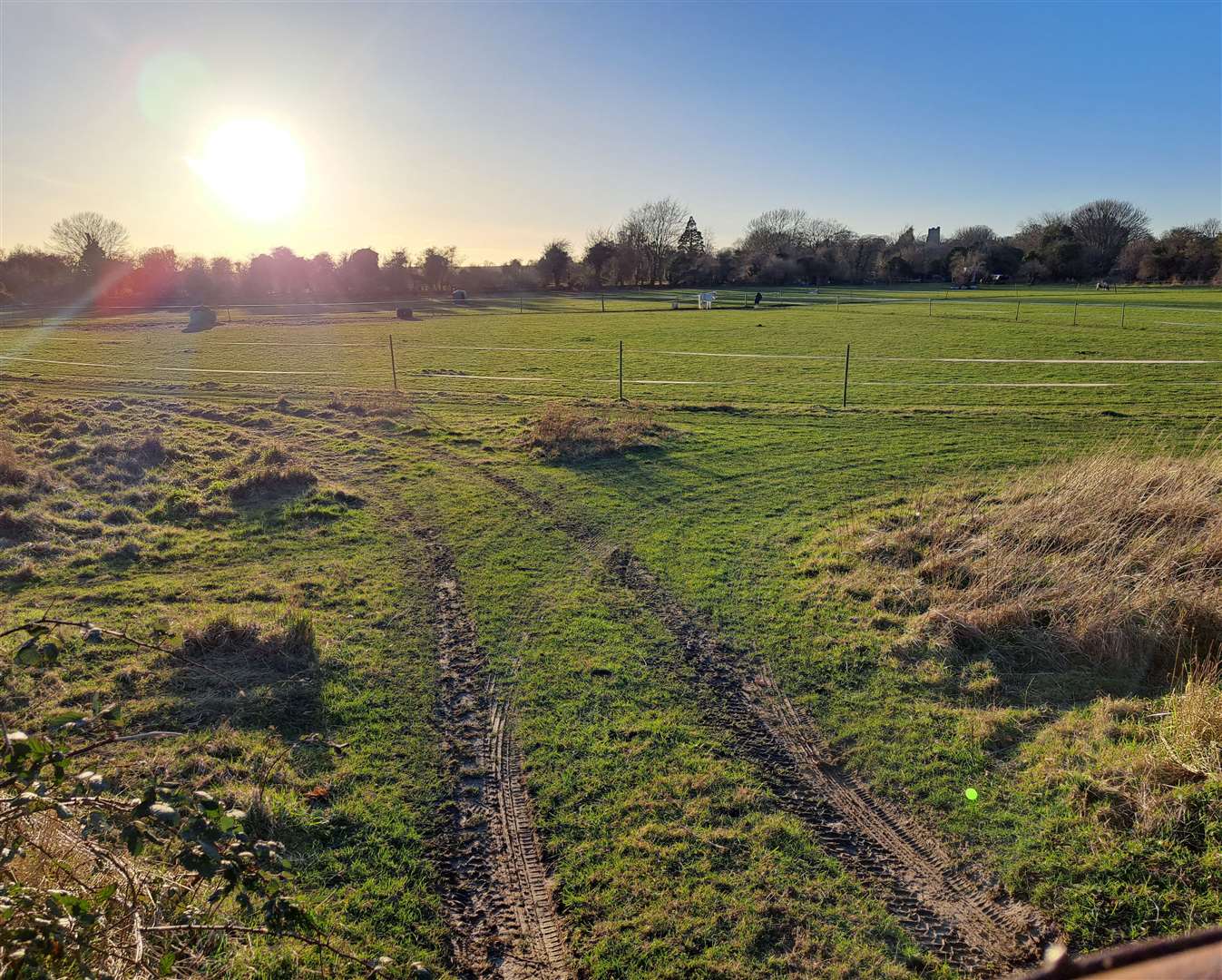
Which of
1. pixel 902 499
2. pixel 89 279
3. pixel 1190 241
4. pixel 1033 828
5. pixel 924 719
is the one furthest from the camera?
pixel 89 279

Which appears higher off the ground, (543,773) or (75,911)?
(75,911)

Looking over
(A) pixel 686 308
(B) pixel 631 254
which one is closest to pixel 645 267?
(B) pixel 631 254

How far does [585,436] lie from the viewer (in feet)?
51.0

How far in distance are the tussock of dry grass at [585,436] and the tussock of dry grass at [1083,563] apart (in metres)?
6.34

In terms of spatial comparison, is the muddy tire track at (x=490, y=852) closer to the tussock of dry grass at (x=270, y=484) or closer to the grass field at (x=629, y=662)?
the grass field at (x=629, y=662)

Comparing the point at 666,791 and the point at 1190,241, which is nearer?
the point at 666,791

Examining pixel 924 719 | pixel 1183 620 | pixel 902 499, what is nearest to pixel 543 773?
pixel 924 719

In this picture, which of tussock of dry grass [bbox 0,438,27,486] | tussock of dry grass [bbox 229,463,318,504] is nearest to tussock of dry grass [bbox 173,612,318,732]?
tussock of dry grass [bbox 229,463,318,504]

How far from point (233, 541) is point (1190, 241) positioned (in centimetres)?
9455

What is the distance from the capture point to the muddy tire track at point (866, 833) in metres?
4.25

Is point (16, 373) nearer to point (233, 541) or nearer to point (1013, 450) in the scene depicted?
point (233, 541)

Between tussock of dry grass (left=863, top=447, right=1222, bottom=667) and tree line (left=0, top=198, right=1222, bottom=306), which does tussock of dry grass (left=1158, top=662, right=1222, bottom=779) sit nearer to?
tussock of dry grass (left=863, top=447, right=1222, bottom=667)

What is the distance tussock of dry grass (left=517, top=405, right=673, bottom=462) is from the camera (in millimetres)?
14961

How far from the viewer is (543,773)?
18.8 feet
